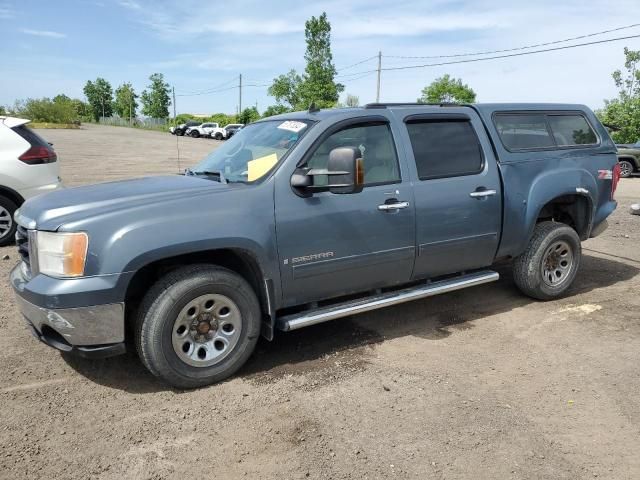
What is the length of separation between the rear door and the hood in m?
1.67

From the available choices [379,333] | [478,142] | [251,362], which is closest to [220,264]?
[251,362]

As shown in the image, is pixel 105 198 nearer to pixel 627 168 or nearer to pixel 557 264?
pixel 557 264

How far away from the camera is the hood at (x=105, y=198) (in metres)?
3.37

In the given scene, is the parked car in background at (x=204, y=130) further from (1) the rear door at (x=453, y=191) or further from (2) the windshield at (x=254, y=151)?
(1) the rear door at (x=453, y=191)

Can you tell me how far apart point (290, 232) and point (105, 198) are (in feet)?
4.21

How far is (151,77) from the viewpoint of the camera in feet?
297

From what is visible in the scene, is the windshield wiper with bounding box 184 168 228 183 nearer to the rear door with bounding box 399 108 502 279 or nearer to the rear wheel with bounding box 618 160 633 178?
the rear door with bounding box 399 108 502 279

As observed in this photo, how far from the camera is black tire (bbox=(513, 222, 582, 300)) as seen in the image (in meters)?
5.24

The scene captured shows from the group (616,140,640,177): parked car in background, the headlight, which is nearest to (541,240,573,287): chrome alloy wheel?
the headlight

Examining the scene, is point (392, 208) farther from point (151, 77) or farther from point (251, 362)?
point (151, 77)

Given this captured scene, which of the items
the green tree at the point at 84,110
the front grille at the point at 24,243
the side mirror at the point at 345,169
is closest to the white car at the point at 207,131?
the front grille at the point at 24,243

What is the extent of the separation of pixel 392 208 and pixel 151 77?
3743 inches

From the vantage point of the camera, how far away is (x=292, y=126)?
4254 millimetres

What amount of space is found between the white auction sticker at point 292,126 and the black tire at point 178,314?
A: 1270mm
